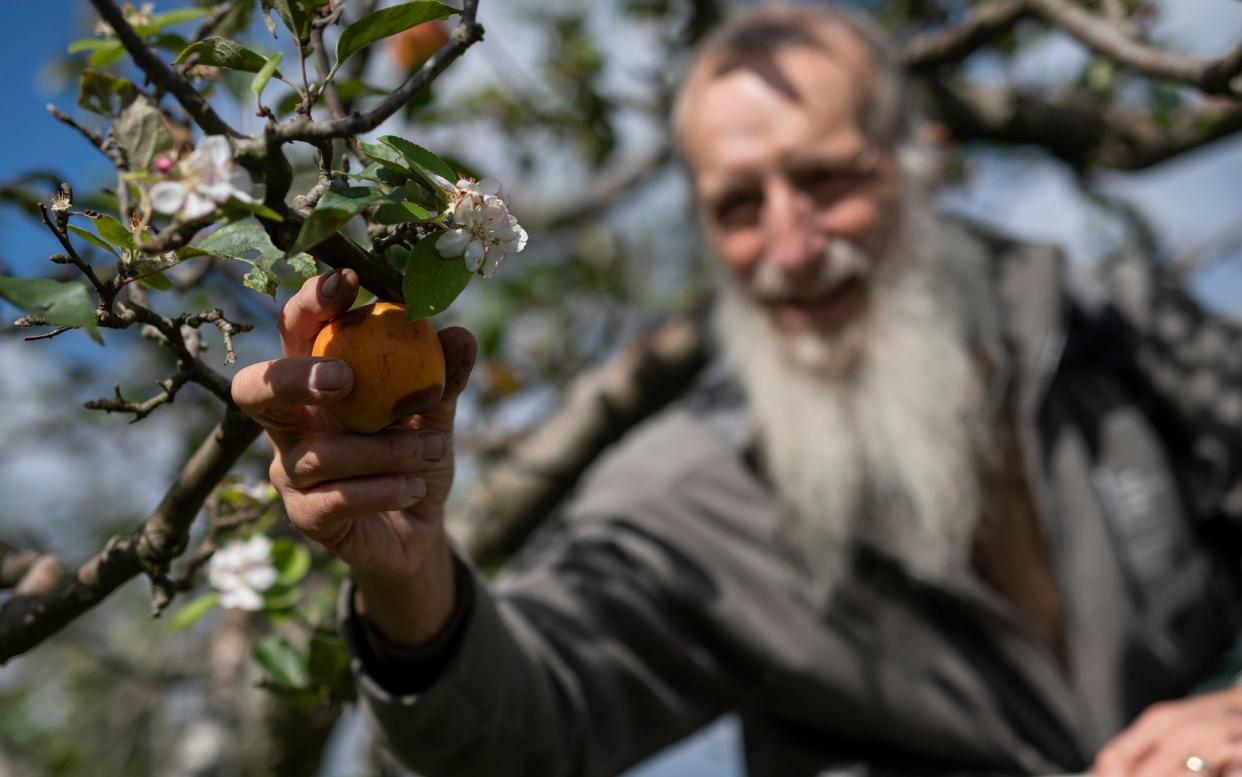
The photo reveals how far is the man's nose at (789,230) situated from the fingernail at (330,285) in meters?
1.59

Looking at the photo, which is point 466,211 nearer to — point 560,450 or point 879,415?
point 560,450

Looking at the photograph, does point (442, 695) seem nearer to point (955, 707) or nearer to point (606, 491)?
point (606, 491)

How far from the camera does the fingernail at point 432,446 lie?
803mm

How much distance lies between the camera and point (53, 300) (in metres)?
0.60

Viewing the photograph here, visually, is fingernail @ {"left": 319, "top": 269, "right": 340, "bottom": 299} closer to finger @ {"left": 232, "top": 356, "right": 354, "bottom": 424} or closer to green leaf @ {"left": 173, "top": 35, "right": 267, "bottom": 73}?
finger @ {"left": 232, "top": 356, "right": 354, "bottom": 424}

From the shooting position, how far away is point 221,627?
2.59m

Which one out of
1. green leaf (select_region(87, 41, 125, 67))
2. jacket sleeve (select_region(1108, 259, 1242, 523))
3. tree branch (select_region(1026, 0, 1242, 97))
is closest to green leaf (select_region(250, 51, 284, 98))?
green leaf (select_region(87, 41, 125, 67))

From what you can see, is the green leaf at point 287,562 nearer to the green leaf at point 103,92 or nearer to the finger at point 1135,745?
the green leaf at point 103,92

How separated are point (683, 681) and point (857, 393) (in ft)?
2.66

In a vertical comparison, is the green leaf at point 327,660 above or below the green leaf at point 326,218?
below

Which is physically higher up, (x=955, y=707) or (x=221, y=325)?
(x=221, y=325)

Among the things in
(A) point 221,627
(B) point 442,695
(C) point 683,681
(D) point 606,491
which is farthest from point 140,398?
(B) point 442,695

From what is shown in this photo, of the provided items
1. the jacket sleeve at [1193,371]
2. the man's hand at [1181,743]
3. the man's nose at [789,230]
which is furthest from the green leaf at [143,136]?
the jacket sleeve at [1193,371]

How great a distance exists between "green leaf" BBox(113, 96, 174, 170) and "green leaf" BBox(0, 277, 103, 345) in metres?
0.32
